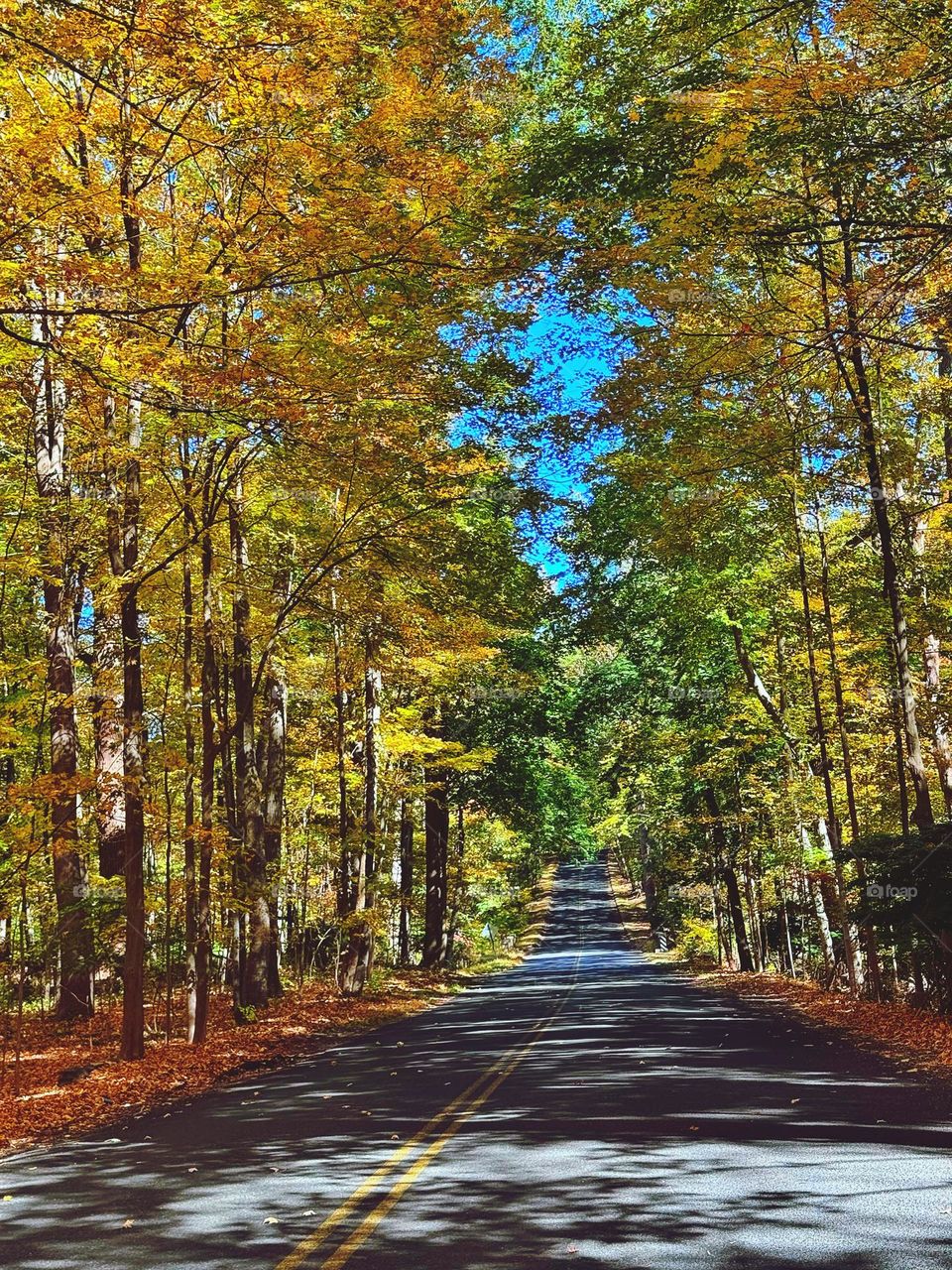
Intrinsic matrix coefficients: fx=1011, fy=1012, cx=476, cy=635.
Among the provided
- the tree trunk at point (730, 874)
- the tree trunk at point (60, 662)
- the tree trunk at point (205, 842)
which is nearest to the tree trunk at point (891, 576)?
the tree trunk at point (205, 842)

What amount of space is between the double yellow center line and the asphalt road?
2 centimetres

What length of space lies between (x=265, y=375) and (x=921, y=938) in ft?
37.6

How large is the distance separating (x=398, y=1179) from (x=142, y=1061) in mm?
8180

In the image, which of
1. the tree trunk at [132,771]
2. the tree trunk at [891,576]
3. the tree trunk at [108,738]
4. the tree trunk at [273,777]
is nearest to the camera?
the tree trunk at [132,771]

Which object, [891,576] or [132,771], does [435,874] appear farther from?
[891,576]

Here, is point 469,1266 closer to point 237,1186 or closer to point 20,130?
point 237,1186

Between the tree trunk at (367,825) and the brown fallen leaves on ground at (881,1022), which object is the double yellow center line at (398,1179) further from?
the tree trunk at (367,825)

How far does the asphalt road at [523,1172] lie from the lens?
4.79m

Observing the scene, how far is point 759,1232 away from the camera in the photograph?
4809mm

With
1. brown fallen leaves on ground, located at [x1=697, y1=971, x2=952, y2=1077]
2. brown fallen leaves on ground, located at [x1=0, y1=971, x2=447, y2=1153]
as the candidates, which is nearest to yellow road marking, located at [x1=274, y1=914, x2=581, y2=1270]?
brown fallen leaves on ground, located at [x1=0, y1=971, x2=447, y2=1153]

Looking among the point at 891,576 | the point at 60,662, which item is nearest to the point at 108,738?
the point at 60,662

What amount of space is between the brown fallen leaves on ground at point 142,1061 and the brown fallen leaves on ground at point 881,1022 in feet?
25.3

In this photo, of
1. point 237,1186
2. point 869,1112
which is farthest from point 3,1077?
point 869,1112

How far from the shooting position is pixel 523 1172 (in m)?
6.28
